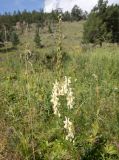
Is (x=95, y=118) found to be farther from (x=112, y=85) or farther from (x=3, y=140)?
(x=112, y=85)

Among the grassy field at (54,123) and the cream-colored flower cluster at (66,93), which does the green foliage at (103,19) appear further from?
the cream-colored flower cluster at (66,93)

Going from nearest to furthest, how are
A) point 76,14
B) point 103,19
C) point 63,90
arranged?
point 63,90
point 103,19
point 76,14

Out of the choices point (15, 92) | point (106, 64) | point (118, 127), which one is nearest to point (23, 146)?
point (118, 127)

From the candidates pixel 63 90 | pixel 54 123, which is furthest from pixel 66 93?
pixel 54 123

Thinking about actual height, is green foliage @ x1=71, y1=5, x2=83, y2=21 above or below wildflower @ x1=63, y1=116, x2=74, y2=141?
below

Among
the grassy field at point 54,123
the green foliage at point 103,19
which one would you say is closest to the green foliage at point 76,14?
the green foliage at point 103,19

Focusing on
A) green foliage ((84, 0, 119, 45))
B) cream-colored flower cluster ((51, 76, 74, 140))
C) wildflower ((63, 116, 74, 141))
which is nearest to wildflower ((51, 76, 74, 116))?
cream-colored flower cluster ((51, 76, 74, 140))

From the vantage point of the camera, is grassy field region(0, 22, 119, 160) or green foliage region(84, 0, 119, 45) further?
green foliage region(84, 0, 119, 45)

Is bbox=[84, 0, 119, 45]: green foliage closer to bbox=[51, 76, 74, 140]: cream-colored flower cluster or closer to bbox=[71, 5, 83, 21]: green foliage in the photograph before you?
bbox=[51, 76, 74, 140]: cream-colored flower cluster

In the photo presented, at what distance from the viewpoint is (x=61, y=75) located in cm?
418

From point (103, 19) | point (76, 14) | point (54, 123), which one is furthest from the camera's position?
point (76, 14)

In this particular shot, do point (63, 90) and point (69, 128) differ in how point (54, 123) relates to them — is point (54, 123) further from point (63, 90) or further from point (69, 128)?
point (63, 90)

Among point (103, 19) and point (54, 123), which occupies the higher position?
point (54, 123)

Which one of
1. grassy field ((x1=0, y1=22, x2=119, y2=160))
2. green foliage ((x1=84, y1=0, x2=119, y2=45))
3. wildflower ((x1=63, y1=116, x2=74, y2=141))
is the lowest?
green foliage ((x1=84, y1=0, x2=119, y2=45))
